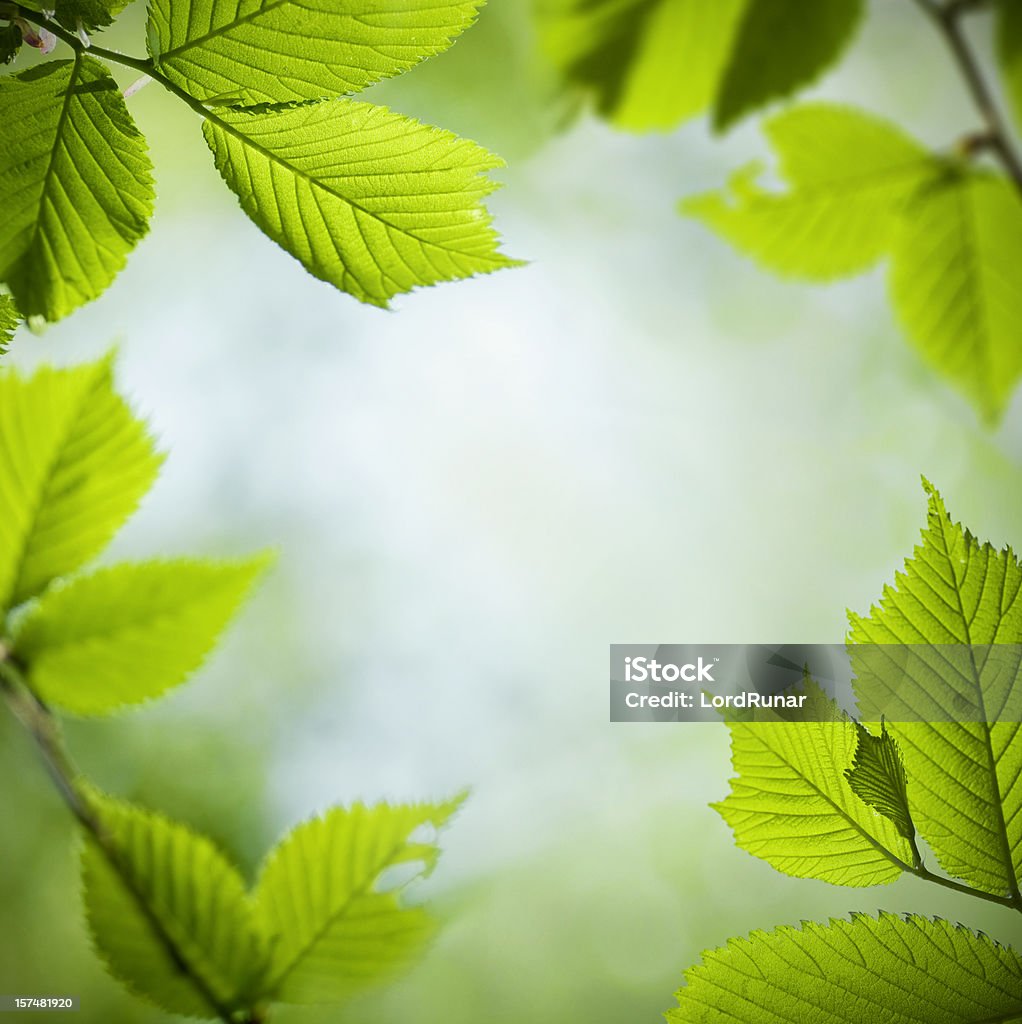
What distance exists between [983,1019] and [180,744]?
272 cm

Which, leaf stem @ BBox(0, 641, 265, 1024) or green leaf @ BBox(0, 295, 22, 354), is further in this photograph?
green leaf @ BBox(0, 295, 22, 354)

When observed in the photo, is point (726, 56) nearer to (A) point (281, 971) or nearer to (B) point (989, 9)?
(B) point (989, 9)

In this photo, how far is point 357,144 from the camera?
0.86 feet

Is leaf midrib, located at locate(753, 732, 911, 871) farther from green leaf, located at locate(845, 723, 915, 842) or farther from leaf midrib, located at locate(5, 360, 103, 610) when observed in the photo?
leaf midrib, located at locate(5, 360, 103, 610)

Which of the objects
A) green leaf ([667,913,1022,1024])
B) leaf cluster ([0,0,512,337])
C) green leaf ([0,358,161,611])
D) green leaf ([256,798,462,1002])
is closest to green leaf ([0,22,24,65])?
leaf cluster ([0,0,512,337])

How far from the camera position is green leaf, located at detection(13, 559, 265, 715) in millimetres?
184

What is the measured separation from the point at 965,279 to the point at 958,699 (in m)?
0.14

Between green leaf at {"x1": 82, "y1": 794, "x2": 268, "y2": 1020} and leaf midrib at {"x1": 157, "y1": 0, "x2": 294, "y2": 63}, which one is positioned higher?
Result: leaf midrib at {"x1": 157, "y1": 0, "x2": 294, "y2": 63}

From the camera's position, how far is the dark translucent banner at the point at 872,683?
0.25 m

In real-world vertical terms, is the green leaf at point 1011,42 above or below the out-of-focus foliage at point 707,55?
below

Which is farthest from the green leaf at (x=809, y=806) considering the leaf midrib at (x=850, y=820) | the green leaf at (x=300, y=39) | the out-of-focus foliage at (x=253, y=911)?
the green leaf at (x=300, y=39)

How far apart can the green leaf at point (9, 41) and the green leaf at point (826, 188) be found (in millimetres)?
233

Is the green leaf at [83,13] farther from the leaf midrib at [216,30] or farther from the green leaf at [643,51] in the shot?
the green leaf at [643,51]

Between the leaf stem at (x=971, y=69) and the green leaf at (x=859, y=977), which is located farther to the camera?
the green leaf at (x=859, y=977)
